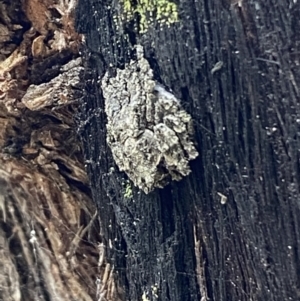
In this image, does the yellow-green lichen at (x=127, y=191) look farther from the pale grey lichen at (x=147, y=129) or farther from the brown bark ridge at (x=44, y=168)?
the brown bark ridge at (x=44, y=168)

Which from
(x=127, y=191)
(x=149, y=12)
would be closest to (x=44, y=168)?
(x=127, y=191)

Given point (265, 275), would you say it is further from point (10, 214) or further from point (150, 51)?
point (10, 214)

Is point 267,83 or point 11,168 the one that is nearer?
point 267,83

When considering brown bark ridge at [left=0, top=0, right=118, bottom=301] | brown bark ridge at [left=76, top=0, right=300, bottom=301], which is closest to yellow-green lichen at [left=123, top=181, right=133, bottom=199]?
brown bark ridge at [left=76, top=0, right=300, bottom=301]

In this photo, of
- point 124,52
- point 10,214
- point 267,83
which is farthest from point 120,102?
point 10,214

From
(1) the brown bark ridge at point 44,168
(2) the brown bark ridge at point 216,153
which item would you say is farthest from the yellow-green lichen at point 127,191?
(1) the brown bark ridge at point 44,168

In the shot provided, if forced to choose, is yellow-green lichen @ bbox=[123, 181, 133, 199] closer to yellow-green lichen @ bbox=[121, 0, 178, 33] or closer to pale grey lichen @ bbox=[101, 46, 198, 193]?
pale grey lichen @ bbox=[101, 46, 198, 193]
